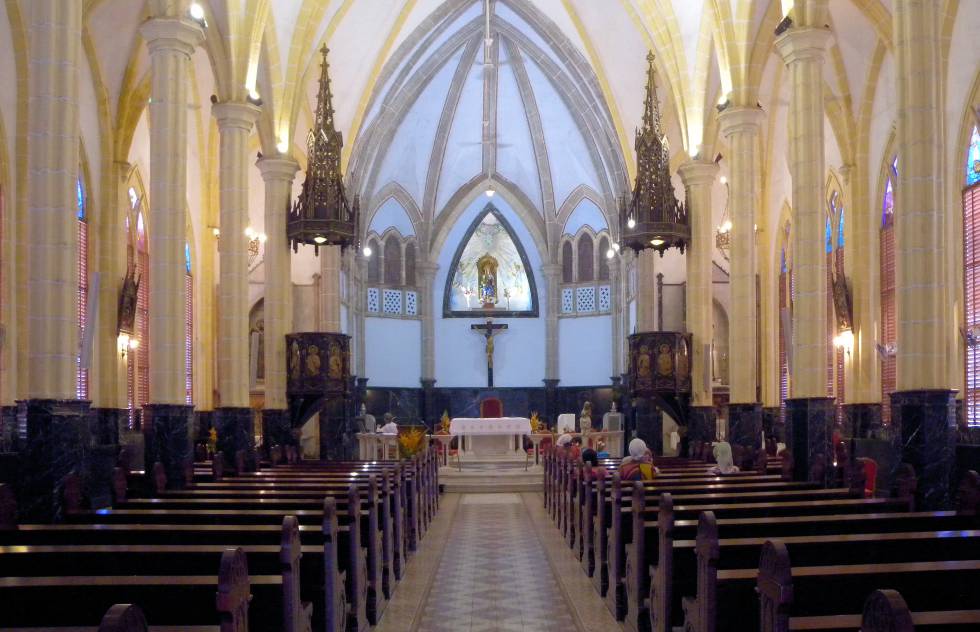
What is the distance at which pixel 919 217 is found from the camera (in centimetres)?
993

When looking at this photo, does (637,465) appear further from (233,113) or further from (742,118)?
(233,113)

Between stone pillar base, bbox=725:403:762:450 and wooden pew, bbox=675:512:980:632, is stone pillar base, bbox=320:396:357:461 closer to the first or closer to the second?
stone pillar base, bbox=725:403:762:450

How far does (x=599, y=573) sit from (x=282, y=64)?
14510 mm

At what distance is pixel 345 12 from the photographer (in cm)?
2317

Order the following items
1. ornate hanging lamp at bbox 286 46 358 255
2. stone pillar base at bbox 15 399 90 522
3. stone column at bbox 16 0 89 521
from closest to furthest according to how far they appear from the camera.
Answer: stone pillar base at bbox 15 399 90 522 → stone column at bbox 16 0 89 521 → ornate hanging lamp at bbox 286 46 358 255

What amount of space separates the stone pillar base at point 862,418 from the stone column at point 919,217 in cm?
1162

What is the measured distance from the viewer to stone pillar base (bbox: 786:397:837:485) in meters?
12.7

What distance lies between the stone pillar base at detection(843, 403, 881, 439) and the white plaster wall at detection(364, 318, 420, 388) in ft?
55.4

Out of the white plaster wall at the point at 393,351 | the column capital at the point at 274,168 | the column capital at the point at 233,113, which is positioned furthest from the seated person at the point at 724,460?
the white plaster wall at the point at 393,351

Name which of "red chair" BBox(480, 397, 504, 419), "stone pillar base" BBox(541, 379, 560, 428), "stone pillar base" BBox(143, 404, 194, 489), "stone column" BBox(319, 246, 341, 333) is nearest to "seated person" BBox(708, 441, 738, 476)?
"stone pillar base" BBox(143, 404, 194, 489)

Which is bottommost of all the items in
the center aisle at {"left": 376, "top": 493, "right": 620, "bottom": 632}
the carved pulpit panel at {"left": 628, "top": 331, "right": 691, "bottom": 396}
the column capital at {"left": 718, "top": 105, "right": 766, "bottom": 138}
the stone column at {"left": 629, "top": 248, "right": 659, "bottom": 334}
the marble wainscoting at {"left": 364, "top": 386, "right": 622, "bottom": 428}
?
the center aisle at {"left": 376, "top": 493, "right": 620, "bottom": 632}

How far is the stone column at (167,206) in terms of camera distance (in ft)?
43.5

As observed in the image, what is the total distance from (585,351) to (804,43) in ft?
71.6


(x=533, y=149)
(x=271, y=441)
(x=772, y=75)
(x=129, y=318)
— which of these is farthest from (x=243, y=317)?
(x=533, y=149)
